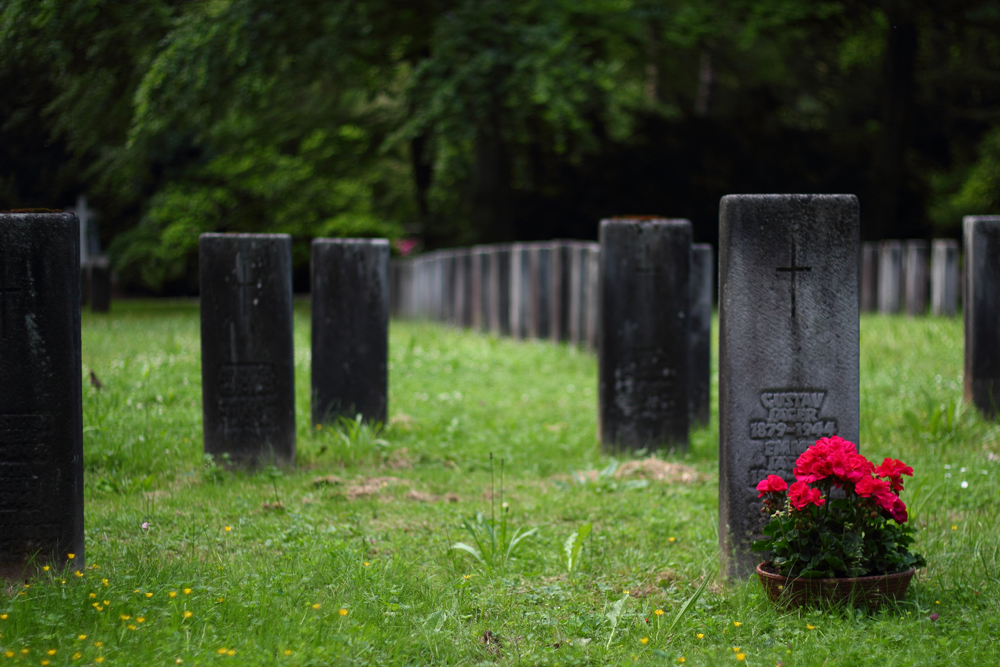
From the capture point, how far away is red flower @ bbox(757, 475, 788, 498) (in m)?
4.04

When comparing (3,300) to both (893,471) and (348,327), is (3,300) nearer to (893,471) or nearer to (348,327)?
(348,327)

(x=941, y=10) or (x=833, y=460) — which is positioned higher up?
(x=941, y=10)

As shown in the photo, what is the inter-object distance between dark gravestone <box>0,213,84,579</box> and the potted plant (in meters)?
3.03

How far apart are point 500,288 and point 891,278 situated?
837cm

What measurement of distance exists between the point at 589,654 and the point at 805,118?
2820 centimetres

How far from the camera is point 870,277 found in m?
20.0

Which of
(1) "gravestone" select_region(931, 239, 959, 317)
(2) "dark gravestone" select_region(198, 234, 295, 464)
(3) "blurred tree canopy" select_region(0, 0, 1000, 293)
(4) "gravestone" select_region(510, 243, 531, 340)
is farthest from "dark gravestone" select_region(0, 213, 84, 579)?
(1) "gravestone" select_region(931, 239, 959, 317)

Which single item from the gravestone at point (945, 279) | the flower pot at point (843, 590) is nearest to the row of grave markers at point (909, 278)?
the gravestone at point (945, 279)

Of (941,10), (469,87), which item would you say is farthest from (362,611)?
(941,10)

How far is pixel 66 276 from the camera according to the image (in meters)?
4.18

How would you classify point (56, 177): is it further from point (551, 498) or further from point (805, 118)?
point (805, 118)

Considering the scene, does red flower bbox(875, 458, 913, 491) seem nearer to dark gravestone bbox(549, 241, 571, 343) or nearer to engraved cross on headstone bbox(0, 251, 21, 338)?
engraved cross on headstone bbox(0, 251, 21, 338)

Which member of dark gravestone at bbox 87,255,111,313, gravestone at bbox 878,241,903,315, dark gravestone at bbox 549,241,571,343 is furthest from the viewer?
gravestone at bbox 878,241,903,315

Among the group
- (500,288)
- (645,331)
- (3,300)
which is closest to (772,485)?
(645,331)
